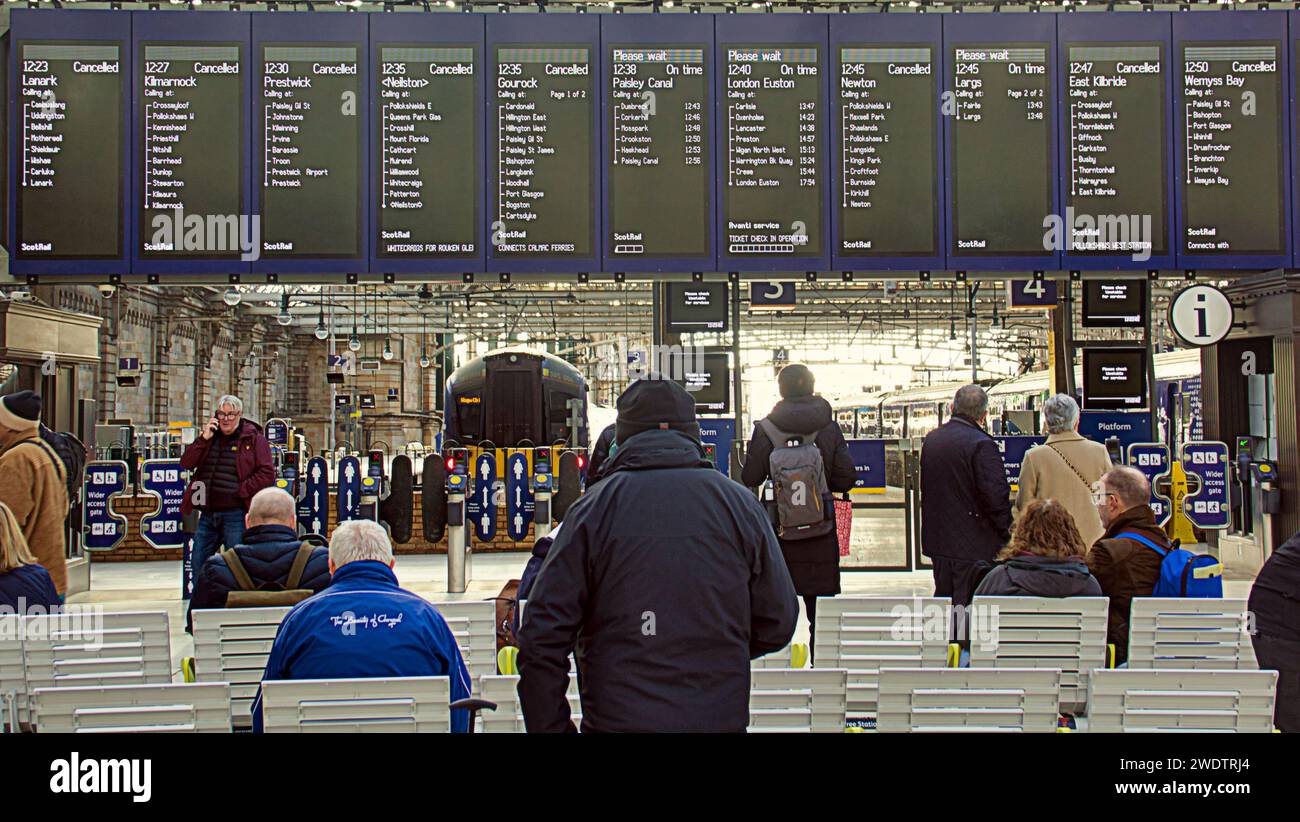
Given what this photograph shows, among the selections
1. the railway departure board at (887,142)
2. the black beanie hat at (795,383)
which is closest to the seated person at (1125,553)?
the black beanie hat at (795,383)

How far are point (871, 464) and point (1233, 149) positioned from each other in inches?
154

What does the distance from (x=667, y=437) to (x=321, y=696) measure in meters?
1.22

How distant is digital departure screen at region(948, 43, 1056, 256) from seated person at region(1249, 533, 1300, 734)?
438 centimetres

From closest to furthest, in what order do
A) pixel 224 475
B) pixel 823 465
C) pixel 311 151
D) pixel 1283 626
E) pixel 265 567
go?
1. pixel 1283 626
2. pixel 265 567
3. pixel 823 465
4. pixel 224 475
5. pixel 311 151

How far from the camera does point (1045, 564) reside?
13.5 ft

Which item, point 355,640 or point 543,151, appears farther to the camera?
point 543,151

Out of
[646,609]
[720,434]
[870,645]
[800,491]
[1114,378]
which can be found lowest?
[870,645]

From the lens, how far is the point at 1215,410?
11.3m

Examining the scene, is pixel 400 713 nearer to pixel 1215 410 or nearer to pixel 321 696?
pixel 321 696

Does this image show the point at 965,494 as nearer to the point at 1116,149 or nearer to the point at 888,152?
the point at 888,152

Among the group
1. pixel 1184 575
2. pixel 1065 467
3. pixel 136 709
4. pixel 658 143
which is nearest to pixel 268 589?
pixel 136 709

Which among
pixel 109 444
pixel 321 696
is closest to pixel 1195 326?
pixel 321 696

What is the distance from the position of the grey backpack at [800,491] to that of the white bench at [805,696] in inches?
75.2

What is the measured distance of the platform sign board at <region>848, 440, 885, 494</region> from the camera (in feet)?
31.4
